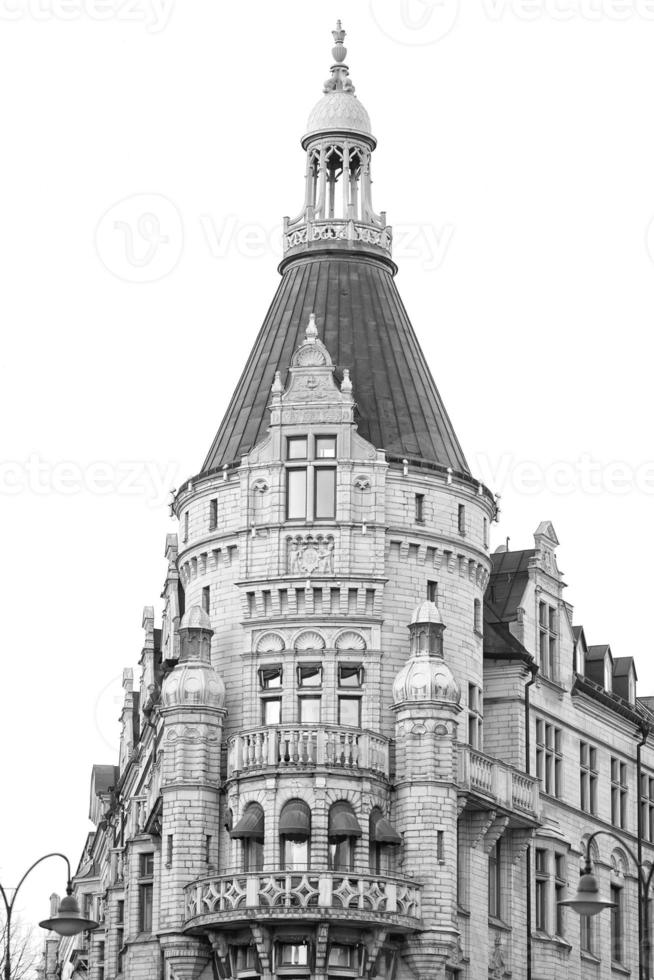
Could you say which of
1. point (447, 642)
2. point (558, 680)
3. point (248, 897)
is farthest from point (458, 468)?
point (248, 897)

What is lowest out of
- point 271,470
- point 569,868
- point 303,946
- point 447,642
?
point 303,946

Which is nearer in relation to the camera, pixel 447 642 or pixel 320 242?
pixel 447 642

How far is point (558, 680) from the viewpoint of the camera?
84.4 meters

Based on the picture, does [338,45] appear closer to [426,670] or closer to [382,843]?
[426,670]

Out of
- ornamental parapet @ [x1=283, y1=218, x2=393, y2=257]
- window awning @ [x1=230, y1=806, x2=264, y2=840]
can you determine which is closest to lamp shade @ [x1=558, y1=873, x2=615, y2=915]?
window awning @ [x1=230, y1=806, x2=264, y2=840]

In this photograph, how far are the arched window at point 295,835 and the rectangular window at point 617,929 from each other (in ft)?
72.3

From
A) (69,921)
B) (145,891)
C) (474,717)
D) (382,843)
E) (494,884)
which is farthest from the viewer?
(145,891)

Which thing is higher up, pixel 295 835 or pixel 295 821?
pixel 295 821

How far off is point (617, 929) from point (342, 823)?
23146 mm

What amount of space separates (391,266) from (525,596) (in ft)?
42.9

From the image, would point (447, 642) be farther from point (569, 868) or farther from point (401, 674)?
point (569, 868)

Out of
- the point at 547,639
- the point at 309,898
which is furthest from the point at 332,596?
the point at 547,639

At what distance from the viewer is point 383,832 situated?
6894cm

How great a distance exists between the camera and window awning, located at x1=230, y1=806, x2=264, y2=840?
2707 inches
